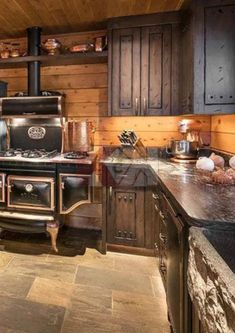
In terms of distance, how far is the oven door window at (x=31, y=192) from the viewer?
2.37m

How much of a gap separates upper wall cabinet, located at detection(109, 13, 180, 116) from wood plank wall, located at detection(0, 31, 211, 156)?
0.34 m

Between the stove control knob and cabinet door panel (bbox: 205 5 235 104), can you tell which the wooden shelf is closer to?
cabinet door panel (bbox: 205 5 235 104)

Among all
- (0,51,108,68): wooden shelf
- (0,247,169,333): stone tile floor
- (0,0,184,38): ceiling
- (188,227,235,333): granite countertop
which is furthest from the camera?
(0,51,108,68): wooden shelf

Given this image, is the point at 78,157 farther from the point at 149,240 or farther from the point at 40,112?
the point at 149,240

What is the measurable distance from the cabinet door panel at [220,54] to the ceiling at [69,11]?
1.68 feet

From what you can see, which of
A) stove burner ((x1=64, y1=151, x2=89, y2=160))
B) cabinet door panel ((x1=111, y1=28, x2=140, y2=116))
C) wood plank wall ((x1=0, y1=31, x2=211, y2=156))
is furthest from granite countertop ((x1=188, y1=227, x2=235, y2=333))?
wood plank wall ((x1=0, y1=31, x2=211, y2=156))

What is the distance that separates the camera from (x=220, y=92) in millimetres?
1925

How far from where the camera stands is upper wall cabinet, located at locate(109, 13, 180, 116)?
2391mm

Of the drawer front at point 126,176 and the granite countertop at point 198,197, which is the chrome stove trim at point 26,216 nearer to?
the drawer front at point 126,176

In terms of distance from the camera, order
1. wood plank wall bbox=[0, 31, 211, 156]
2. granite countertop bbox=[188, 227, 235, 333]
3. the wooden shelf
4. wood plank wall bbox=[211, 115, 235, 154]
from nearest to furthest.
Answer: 1. granite countertop bbox=[188, 227, 235, 333]
2. wood plank wall bbox=[211, 115, 235, 154]
3. the wooden shelf
4. wood plank wall bbox=[0, 31, 211, 156]

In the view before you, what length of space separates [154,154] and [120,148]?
0.39 metres

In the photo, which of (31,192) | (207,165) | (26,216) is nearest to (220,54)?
(207,165)

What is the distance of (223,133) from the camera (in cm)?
232

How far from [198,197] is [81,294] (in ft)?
3.99
